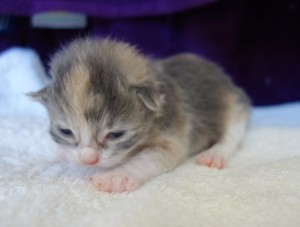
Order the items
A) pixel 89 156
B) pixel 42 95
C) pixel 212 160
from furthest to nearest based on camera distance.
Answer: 1. pixel 212 160
2. pixel 42 95
3. pixel 89 156

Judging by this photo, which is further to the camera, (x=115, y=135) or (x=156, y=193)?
(x=115, y=135)

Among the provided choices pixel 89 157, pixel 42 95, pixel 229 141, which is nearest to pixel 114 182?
pixel 89 157

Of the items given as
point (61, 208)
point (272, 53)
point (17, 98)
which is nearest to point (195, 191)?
point (61, 208)

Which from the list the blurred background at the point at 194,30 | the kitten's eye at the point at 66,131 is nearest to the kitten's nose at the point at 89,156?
the kitten's eye at the point at 66,131

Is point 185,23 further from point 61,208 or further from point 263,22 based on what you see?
point 61,208

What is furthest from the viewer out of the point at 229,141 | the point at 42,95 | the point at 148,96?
the point at 229,141

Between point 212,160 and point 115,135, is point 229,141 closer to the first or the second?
point 212,160

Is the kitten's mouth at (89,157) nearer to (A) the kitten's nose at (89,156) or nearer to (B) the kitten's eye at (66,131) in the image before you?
(A) the kitten's nose at (89,156)
